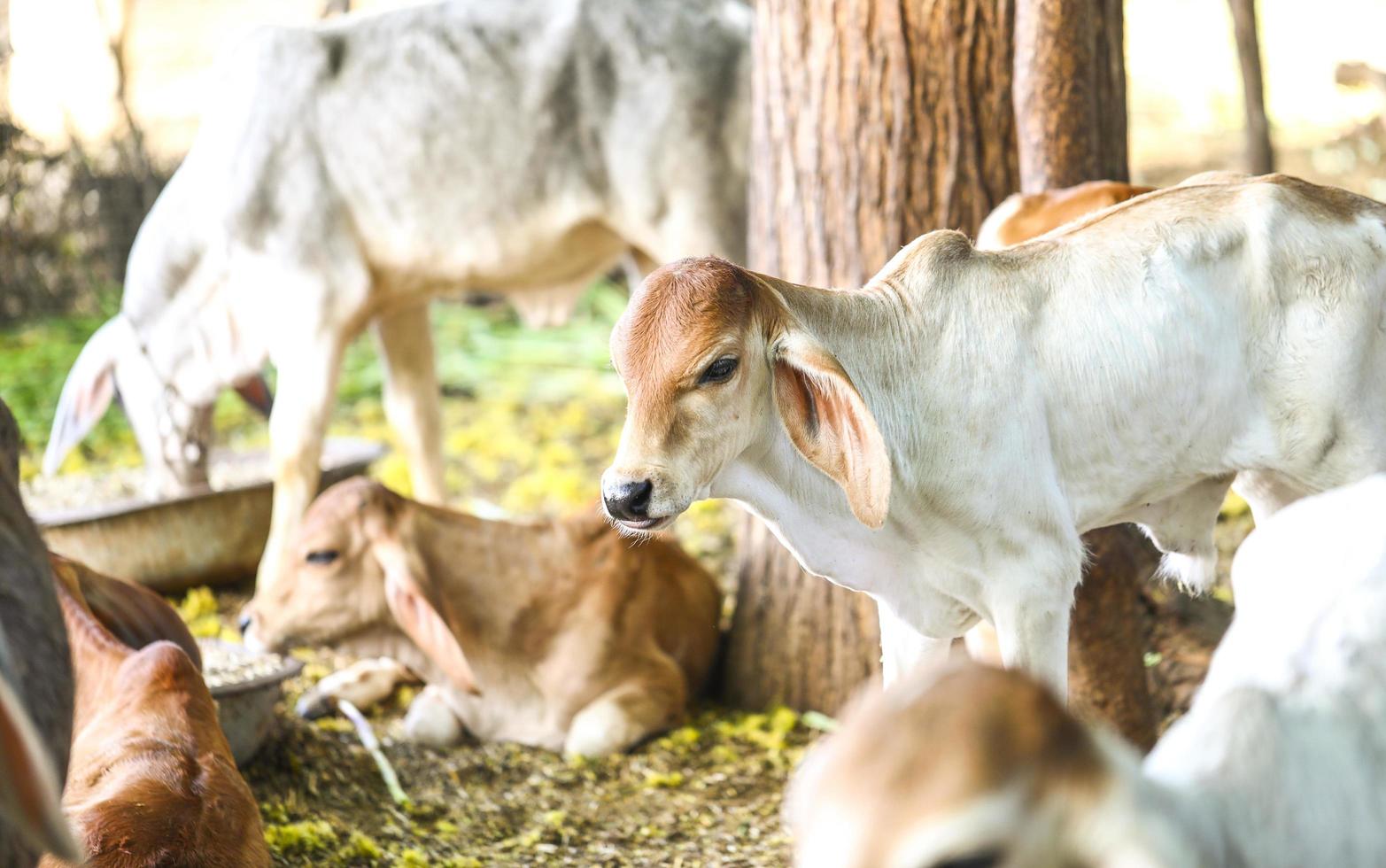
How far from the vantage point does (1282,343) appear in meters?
2.39

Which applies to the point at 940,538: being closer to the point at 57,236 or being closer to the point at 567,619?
the point at 567,619

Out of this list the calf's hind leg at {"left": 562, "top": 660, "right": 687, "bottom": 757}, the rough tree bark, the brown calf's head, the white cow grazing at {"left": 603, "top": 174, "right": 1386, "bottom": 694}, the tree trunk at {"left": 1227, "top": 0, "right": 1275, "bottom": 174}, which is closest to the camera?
the brown calf's head

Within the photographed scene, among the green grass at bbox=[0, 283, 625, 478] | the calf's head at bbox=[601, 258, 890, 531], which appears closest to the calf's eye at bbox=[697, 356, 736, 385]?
the calf's head at bbox=[601, 258, 890, 531]

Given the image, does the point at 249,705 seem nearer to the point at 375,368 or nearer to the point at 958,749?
the point at 958,749

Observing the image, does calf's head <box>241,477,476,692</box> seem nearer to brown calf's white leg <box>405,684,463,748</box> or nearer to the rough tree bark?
brown calf's white leg <box>405,684,463,748</box>

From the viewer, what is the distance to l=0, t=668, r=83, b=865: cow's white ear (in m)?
1.42

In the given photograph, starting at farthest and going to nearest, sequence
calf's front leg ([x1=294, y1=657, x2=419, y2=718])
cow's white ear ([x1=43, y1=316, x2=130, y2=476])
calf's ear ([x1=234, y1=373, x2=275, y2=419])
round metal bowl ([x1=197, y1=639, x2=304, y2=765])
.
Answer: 1. calf's ear ([x1=234, y1=373, x2=275, y2=419])
2. cow's white ear ([x1=43, y1=316, x2=130, y2=476])
3. calf's front leg ([x1=294, y1=657, x2=419, y2=718])
4. round metal bowl ([x1=197, y1=639, x2=304, y2=765])

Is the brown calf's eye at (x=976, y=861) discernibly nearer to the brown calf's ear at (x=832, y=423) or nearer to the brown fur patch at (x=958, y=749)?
the brown fur patch at (x=958, y=749)

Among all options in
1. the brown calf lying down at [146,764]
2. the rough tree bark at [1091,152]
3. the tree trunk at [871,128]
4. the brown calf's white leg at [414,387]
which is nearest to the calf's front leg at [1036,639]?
the rough tree bark at [1091,152]

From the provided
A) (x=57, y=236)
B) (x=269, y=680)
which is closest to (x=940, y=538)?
(x=269, y=680)

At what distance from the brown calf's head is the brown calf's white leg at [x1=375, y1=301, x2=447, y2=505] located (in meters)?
4.33

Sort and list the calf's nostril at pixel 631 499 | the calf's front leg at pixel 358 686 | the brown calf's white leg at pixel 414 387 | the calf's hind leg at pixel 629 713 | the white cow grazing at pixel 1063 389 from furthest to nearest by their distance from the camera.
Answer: the brown calf's white leg at pixel 414 387 < the calf's front leg at pixel 358 686 < the calf's hind leg at pixel 629 713 < the white cow grazing at pixel 1063 389 < the calf's nostril at pixel 631 499

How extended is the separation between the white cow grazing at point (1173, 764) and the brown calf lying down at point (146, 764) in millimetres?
1303

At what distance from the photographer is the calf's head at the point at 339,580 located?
4078 millimetres
